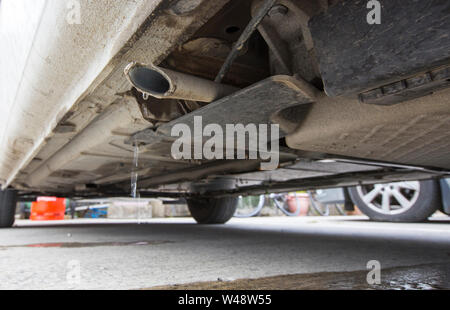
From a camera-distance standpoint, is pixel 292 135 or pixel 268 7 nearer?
pixel 268 7

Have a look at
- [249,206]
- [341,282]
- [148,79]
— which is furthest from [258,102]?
[249,206]

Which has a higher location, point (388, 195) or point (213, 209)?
point (388, 195)

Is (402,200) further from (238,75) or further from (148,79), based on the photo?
(148,79)

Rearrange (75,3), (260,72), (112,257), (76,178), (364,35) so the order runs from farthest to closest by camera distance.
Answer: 1. (76,178)
2. (112,257)
3. (260,72)
4. (75,3)
5. (364,35)

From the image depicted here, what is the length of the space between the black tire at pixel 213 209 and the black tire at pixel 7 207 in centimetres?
201

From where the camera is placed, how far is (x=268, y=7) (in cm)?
61

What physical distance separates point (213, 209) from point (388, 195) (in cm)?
211

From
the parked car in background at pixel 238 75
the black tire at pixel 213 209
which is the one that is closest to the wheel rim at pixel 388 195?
the black tire at pixel 213 209

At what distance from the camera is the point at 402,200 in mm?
3676

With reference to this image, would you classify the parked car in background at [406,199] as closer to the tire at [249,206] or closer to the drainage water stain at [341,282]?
the drainage water stain at [341,282]
